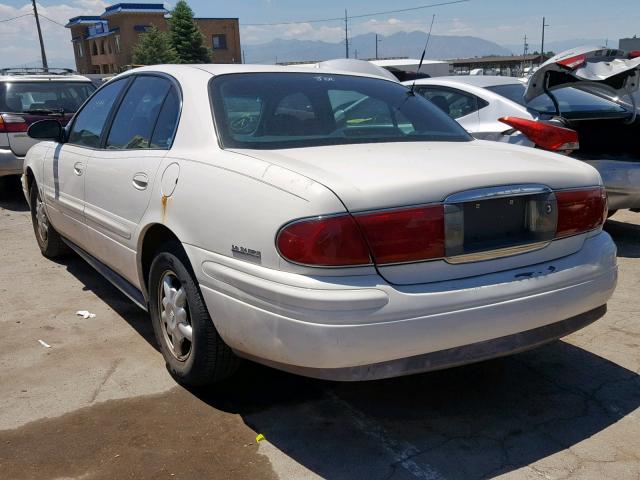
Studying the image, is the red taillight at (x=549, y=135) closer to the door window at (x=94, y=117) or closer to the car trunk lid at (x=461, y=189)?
the car trunk lid at (x=461, y=189)

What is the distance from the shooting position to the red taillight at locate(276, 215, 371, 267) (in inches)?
94.3

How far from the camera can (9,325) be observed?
173 inches

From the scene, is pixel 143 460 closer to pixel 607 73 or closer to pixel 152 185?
pixel 152 185

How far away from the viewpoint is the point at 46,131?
4.82 m

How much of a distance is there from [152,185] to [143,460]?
132 cm

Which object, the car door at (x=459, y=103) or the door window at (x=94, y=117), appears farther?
the car door at (x=459, y=103)

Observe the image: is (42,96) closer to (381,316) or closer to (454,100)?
(454,100)

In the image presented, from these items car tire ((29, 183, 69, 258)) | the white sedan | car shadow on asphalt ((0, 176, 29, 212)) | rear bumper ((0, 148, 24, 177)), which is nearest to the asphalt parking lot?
the white sedan

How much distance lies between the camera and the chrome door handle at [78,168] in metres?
4.26

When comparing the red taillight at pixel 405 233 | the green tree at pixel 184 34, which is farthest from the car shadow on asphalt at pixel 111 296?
the green tree at pixel 184 34

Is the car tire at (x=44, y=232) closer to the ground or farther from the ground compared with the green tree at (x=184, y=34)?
closer to the ground

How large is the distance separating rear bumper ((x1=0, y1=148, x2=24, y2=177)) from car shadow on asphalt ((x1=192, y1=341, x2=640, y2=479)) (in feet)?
20.5

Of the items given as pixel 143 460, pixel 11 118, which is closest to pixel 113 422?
pixel 143 460

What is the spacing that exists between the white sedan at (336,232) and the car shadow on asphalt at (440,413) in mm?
383
